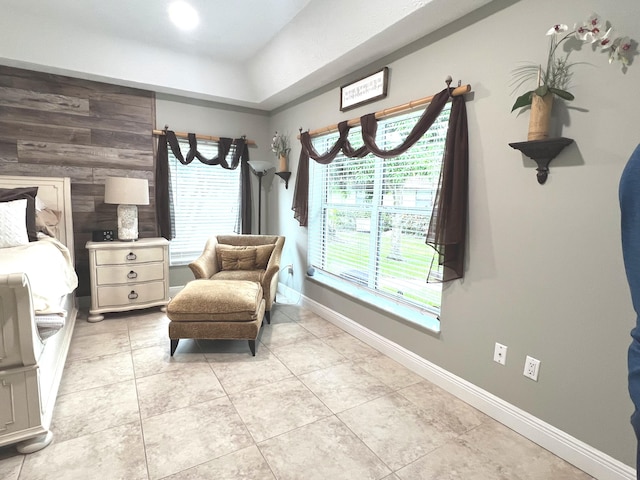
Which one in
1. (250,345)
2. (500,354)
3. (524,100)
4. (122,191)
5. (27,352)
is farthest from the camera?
(122,191)

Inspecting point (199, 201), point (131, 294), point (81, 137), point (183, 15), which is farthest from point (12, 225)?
point (183, 15)

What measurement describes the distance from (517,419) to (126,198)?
3.60 metres

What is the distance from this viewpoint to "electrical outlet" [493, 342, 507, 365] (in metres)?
1.95

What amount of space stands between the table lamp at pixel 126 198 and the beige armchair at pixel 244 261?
775mm

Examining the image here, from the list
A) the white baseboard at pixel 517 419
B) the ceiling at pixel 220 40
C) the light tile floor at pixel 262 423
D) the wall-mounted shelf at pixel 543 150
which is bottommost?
the light tile floor at pixel 262 423

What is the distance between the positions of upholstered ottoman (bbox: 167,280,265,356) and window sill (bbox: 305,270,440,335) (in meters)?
0.97

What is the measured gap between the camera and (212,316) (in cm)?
258

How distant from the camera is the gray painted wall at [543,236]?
59.6 inches

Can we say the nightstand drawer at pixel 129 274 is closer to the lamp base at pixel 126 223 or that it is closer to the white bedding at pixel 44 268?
the lamp base at pixel 126 223

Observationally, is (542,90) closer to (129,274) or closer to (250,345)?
(250,345)

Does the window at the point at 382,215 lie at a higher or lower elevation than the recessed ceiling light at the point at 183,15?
lower

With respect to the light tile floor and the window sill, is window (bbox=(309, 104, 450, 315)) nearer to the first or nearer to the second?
the window sill

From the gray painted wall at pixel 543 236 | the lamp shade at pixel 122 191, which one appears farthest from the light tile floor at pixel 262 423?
the lamp shade at pixel 122 191

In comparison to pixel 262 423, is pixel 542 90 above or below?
above
